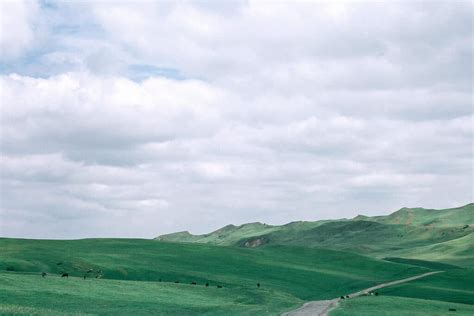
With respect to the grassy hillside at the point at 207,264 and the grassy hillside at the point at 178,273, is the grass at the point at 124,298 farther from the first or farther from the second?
the grassy hillside at the point at 207,264

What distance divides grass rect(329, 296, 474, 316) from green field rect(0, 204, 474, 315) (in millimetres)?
144

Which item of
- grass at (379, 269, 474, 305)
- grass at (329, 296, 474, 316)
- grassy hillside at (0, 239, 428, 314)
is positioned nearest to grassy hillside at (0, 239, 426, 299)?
grassy hillside at (0, 239, 428, 314)

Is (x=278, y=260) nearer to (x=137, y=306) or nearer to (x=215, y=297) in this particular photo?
(x=215, y=297)

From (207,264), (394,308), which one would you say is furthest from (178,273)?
(394,308)

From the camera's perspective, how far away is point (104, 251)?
5694 inches

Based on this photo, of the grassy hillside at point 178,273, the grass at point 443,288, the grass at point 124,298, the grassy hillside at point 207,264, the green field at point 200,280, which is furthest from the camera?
the grassy hillside at point 207,264

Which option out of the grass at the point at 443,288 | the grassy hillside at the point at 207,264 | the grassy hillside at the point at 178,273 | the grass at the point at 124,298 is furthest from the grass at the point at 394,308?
the grassy hillside at the point at 207,264

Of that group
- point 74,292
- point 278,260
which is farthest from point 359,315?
point 278,260

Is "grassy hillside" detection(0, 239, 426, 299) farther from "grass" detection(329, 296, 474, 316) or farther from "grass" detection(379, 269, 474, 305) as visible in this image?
"grass" detection(329, 296, 474, 316)

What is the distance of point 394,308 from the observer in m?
79.4

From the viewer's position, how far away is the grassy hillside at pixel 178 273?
79.3 metres

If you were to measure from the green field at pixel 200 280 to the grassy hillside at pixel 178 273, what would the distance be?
0.54ft

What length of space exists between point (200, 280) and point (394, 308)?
44.0 m

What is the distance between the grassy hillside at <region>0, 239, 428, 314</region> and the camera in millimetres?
79312
